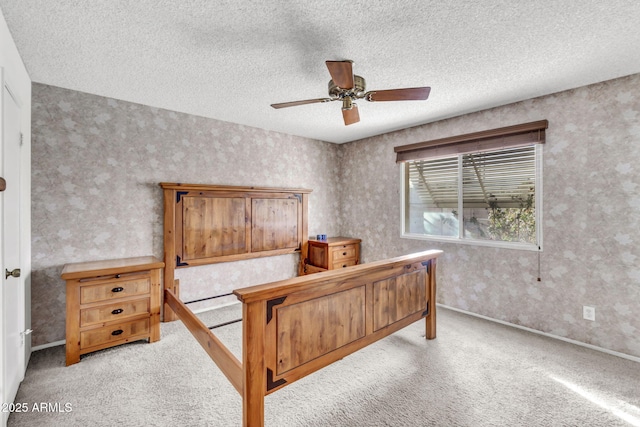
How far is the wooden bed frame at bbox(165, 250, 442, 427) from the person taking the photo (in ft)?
5.08

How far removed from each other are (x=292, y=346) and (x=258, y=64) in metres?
2.08

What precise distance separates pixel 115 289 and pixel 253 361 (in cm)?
179

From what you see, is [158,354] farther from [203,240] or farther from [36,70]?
[36,70]

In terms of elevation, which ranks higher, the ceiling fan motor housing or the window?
the ceiling fan motor housing

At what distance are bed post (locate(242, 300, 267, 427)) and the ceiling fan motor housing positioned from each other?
1.64 metres

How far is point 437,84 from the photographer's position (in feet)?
8.66

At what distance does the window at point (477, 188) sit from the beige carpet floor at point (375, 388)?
120 centimetres

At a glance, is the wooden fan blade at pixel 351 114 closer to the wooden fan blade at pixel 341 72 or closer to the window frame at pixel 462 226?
the wooden fan blade at pixel 341 72

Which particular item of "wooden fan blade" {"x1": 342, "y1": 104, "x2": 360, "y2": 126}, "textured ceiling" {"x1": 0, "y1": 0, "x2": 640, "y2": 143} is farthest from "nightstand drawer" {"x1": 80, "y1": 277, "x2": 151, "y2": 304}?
"wooden fan blade" {"x1": 342, "y1": 104, "x2": 360, "y2": 126}

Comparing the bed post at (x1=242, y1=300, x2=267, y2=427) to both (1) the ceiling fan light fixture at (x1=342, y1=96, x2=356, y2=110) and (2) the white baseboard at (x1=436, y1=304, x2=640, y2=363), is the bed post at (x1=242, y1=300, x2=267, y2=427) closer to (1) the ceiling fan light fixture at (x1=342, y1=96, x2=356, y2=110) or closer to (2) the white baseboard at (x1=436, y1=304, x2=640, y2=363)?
(1) the ceiling fan light fixture at (x1=342, y1=96, x2=356, y2=110)

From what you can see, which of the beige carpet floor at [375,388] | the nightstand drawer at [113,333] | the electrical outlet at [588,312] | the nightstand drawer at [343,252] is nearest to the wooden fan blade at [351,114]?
the beige carpet floor at [375,388]

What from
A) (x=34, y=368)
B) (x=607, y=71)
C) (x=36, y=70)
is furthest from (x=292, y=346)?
(x=607, y=71)

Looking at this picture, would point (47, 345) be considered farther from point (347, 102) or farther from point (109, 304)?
point (347, 102)

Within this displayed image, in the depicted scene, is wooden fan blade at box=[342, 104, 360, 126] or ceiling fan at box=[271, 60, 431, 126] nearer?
ceiling fan at box=[271, 60, 431, 126]
